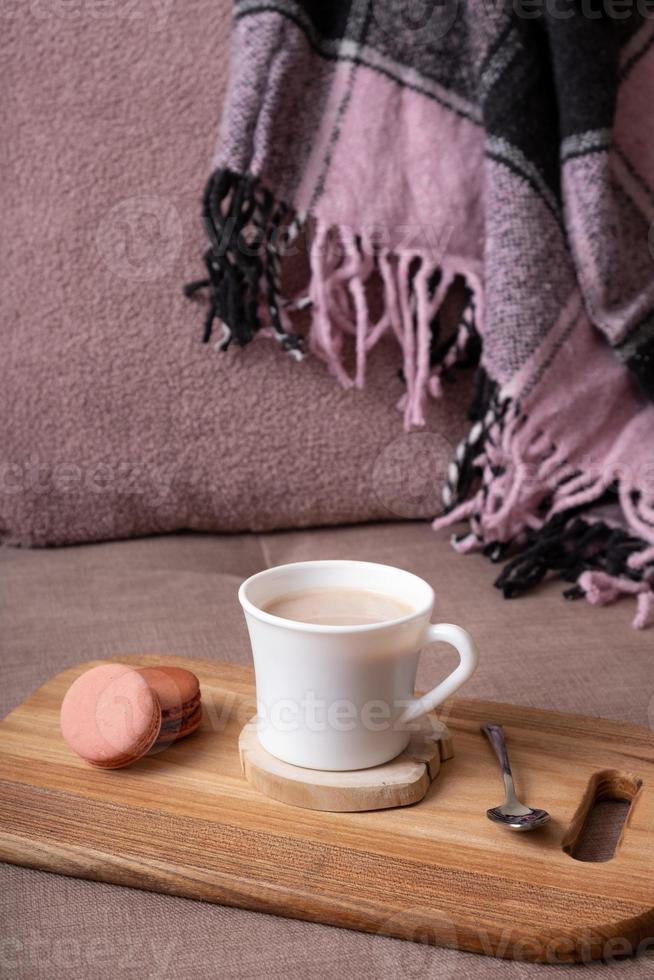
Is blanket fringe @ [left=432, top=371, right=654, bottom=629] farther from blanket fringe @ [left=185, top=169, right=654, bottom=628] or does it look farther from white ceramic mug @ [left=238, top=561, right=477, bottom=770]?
white ceramic mug @ [left=238, top=561, right=477, bottom=770]

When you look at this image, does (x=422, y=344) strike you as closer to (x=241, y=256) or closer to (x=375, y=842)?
(x=241, y=256)

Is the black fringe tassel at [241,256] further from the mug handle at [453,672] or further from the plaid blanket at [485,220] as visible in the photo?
the mug handle at [453,672]

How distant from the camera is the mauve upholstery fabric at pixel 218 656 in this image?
444mm

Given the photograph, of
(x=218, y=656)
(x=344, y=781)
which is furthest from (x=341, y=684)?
(x=218, y=656)

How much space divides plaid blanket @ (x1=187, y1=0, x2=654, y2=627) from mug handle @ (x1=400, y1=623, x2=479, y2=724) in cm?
43

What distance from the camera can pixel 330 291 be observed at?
0.99 metres

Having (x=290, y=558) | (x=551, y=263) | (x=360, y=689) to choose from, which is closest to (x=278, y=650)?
(x=360, y=689)

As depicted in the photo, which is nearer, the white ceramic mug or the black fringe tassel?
the white ceramic mug

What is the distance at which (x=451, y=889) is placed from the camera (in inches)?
17.6

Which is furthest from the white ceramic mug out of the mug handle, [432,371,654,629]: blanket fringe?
[432,371,654,629]: blanket fringe

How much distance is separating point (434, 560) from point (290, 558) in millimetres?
141

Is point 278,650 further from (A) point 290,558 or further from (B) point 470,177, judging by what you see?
(B) point 470,177

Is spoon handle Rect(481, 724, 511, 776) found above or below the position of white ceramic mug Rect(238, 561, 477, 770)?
below

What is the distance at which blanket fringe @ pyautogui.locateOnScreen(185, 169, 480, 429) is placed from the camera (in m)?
0.96
